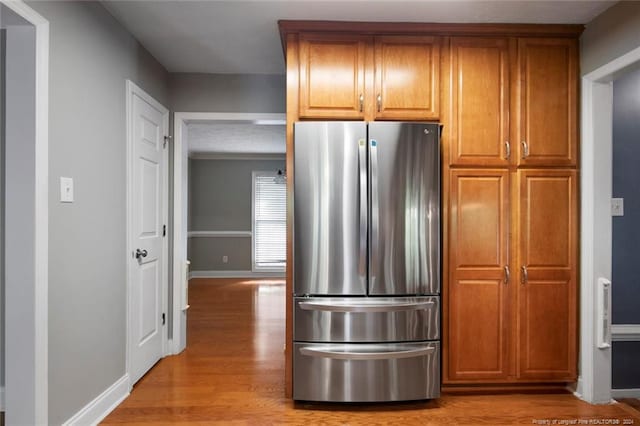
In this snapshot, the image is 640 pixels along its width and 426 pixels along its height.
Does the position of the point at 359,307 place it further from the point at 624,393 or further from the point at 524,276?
the point at 624,393

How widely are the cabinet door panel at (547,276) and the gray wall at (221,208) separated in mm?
5470

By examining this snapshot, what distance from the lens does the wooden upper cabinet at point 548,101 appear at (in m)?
2.40

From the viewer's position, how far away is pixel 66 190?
1.84 metres

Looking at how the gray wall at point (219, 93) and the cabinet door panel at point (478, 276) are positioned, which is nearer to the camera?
the cabinet door panel at point (478, 276)

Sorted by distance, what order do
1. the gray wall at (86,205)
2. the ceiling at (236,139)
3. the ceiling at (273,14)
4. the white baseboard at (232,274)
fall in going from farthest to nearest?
the white baseboard at (232,274) → the ceiling at (236,139) → the ceiling at (273,14) → the gray wall at (86,205)

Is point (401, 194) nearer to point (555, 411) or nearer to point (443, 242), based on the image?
point (443, 242)

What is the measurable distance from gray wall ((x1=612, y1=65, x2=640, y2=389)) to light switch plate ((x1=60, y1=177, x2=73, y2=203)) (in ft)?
11.0

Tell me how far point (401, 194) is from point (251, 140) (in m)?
4.26

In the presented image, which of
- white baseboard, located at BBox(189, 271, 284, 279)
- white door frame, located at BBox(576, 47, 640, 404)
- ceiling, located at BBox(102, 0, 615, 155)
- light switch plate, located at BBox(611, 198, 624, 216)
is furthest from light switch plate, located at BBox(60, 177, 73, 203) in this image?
white baseboard, located at BBox(189, 271, 284, 279)

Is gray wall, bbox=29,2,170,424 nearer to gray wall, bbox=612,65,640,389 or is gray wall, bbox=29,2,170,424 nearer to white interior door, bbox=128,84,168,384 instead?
white interior door, bbox=128,84,168,384

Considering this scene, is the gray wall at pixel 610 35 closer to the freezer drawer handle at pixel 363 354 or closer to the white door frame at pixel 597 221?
the white door frame at pixel 597 221

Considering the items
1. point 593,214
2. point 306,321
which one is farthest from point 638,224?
point 306,321

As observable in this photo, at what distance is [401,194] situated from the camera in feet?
7.25

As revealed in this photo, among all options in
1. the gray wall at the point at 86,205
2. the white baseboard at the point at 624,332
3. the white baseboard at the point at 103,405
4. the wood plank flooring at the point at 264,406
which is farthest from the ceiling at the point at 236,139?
the white baseboard at the point at 624,332
